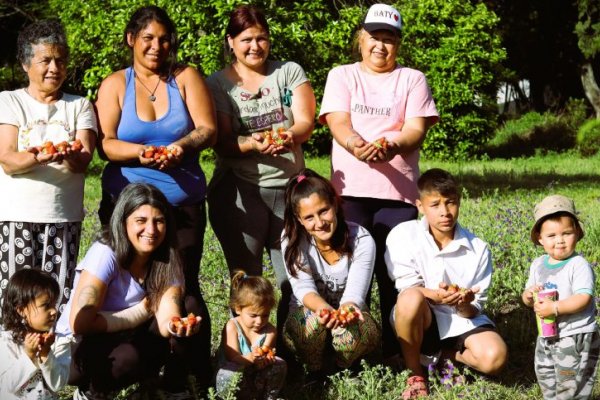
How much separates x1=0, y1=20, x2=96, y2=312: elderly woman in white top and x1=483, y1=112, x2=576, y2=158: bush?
16.2 meters

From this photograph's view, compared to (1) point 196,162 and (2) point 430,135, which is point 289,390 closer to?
(1) point 196,162

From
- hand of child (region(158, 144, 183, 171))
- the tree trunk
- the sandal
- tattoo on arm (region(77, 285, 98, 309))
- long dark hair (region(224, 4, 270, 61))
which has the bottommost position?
the sandal

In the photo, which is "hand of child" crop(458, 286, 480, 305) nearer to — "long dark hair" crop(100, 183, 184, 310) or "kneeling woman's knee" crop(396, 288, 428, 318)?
"kneeling woman's knee" crop(396, 288, 428, 318)

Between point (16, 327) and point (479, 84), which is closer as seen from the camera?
point (16, 327)

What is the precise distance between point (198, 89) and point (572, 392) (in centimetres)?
243

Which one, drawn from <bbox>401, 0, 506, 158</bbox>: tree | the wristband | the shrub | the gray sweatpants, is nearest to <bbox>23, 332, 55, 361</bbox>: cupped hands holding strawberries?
the wristband

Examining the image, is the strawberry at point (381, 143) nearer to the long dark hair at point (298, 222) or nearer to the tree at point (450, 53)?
the long dark hair at point (298, 222)

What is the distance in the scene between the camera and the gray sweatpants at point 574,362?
485 cm

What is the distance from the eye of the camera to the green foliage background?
1270cm

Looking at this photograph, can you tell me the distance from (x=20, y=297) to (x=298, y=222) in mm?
1623

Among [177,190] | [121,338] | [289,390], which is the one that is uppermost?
[177,190]

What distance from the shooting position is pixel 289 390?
541 centimetres

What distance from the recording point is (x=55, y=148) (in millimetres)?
4992

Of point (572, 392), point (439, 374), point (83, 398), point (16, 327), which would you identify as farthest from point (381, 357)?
point (16, 327)
